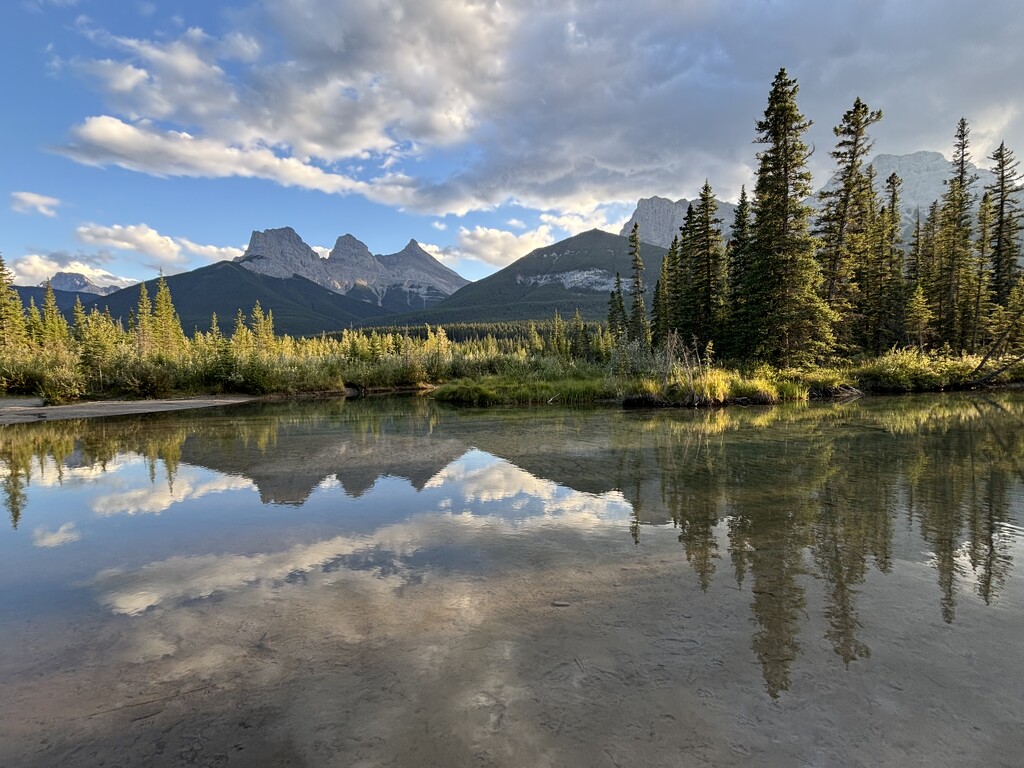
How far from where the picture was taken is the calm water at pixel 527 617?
115 inches

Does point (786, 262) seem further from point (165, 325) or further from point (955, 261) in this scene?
point (165, 325)

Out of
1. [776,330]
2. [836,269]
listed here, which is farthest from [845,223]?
[776,330]

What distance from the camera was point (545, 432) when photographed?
15.8 m

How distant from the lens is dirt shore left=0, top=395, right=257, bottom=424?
76.2 feet

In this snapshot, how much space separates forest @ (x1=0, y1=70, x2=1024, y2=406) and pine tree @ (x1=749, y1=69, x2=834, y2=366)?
8 centimetres

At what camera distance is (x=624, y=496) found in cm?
818

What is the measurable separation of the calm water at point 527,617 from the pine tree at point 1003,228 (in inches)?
1711

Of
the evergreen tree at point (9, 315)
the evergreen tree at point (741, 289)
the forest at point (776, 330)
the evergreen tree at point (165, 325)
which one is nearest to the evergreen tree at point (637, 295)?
the forest at point (776, 330)

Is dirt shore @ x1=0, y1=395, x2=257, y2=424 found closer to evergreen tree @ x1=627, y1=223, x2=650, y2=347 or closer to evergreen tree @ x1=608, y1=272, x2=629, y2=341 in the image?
evergreen tree @ x1=627, y1=223, x2=650, y2=347

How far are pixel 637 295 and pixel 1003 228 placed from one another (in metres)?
28.7

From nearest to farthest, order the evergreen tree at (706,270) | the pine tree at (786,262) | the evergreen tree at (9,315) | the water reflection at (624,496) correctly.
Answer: the water reflection at (624,496) → the pine tree at (786,262) → the evergreen tree at (706,270) → the evergreen tree at (9,315)

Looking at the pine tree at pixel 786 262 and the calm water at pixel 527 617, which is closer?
the calm water at pixel 527 617

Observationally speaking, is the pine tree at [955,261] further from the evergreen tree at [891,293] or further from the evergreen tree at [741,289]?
the evergreen tree at [741,289]

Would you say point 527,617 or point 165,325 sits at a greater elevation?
point 165,325
